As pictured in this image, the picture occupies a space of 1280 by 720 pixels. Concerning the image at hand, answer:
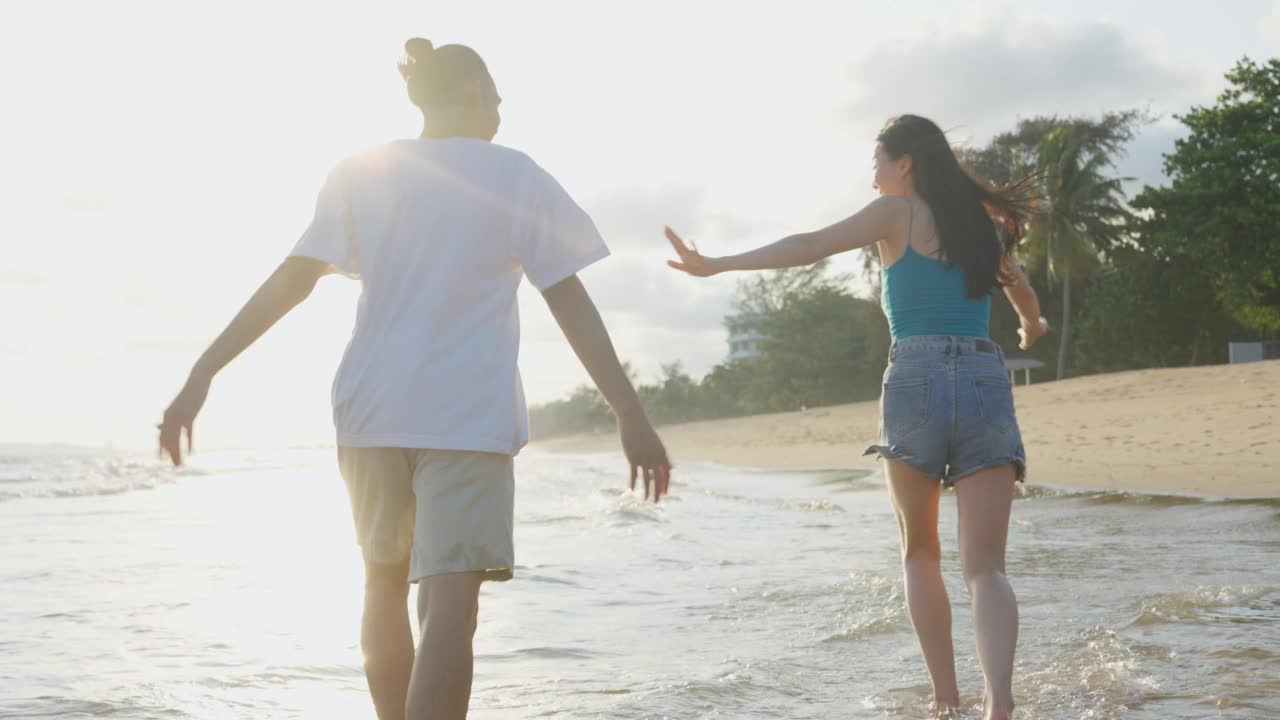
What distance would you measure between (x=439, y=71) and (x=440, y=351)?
64 centimetres

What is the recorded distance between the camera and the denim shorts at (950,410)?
10.00ft

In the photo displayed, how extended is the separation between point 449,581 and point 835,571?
4898 millimetres

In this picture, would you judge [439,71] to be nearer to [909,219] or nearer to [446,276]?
[446,276]

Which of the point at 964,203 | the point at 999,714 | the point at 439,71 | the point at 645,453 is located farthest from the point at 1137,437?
the point at 439,71

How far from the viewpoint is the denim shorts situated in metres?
3.05

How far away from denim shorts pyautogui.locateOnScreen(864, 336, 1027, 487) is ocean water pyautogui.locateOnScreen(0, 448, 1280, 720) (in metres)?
0.82

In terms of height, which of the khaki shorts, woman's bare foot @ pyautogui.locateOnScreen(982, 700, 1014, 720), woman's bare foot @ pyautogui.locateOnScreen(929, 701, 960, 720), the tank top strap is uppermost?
the tank top strap

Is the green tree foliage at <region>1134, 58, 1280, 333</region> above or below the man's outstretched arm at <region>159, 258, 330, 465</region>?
above

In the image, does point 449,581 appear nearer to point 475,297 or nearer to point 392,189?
point 475,297

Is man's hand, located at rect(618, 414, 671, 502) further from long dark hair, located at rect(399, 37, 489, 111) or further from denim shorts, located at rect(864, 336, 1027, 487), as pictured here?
denim shorts, located at rect(864, 336, 1027, 487)

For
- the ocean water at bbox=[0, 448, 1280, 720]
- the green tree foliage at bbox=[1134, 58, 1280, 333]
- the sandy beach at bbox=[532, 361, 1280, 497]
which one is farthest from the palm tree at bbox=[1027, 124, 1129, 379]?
the ocean water at bbox=[0, 448, 1280, 720]

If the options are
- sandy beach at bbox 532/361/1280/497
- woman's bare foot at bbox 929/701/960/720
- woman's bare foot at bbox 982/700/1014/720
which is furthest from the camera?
sandy beach at bbox 532/361/1280/497

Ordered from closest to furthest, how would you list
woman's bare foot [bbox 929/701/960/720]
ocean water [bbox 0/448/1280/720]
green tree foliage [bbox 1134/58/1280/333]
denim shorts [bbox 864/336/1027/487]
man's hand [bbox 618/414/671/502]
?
man's hand [bbox 618/414/671/502]
denim shorts [bbox 864/336/1027/487]
woman's bare foot [bbox 929/701/960/720]
ocean water [bbox 0/448/1280/720]
green tree foliage [bbox 1134/58/1280/333]

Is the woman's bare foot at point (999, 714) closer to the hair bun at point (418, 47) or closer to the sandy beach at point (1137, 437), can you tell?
the hair bun at point (418, 47)
